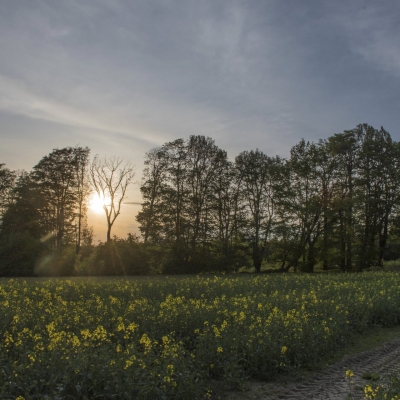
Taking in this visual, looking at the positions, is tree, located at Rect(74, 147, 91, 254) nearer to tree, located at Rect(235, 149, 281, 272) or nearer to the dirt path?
tree, located at Rect(235, 149, 281, 272)

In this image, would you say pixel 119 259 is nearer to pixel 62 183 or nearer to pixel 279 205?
pixel 62 183

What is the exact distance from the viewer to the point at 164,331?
27.6 ft

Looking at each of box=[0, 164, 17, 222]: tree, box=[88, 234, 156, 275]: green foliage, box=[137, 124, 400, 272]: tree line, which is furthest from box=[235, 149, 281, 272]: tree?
box=[0, 164, 17, 222]: tree

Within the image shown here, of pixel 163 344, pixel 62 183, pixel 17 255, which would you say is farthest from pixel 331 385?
pixel 62 183

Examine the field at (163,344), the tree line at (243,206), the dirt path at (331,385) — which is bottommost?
the dirt path at (331,385)

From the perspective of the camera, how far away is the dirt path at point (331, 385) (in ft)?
20.1

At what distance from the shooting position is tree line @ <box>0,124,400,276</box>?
40.4 meters

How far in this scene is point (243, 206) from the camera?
1706 inches

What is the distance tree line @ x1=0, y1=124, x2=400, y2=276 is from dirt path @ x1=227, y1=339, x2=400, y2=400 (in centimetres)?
3164

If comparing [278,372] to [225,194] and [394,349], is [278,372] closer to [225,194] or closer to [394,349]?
[394,349]

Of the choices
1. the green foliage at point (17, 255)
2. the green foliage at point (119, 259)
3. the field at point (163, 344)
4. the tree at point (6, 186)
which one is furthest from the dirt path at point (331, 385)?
the tree at point (6, 186)

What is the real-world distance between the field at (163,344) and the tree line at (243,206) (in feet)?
90.7

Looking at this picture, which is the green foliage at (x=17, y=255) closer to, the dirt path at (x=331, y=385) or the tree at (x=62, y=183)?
the tree at (x=62, y=183)

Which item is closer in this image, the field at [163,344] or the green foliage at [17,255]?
the field at [163,344]
